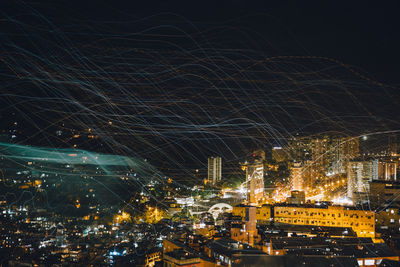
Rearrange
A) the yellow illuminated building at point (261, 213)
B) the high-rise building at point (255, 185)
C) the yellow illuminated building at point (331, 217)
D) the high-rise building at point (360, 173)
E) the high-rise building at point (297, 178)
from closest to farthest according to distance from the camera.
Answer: the yellow illuminated building at point (331, 217), the yellow illuminated building at point (261, 213), the high-rise building at point (255, 185), the high-rise building at point (360, 173), the high-rise building at point (297, 178)

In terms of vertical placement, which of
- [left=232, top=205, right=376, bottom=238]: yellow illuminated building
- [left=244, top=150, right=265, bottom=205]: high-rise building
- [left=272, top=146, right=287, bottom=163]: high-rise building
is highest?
[left=272, top=146, right=287, bottom=163]: high-rise building

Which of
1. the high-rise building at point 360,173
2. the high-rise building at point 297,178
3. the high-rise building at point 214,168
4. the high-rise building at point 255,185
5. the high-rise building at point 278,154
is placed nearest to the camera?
the high-rise building at point 255,185

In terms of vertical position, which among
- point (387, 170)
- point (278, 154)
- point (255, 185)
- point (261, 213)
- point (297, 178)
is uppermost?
point (278, 154)

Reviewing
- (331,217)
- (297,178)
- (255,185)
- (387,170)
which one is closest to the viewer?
(331,217)

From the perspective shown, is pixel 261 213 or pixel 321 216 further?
pixel 261 213

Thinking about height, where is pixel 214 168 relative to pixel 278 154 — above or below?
below

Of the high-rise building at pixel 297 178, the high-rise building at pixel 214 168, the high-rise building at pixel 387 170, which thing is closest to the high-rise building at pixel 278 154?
the high-rise building at pixel 214 168

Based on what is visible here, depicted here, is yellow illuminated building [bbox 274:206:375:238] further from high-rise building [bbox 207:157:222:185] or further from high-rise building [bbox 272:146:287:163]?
high-rise building [bbox 207:157:222:185]

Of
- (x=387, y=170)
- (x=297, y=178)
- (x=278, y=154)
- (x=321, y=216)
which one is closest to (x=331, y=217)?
(x=321, y=216)

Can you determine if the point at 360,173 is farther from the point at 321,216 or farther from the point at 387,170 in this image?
the point at 321,216

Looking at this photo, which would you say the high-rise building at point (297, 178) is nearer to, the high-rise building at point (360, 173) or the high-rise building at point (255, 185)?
the high-rise building at point (255, 185)

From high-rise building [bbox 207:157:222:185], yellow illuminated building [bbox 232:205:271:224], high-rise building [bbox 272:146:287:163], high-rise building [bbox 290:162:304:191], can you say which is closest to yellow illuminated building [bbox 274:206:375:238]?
yellow illuminated building [bbox 232:205:271:224]

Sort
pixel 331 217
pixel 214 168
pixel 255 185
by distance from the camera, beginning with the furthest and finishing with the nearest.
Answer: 1. pixel 214 168
2. pixel 255 185
3. pixel 331 217
